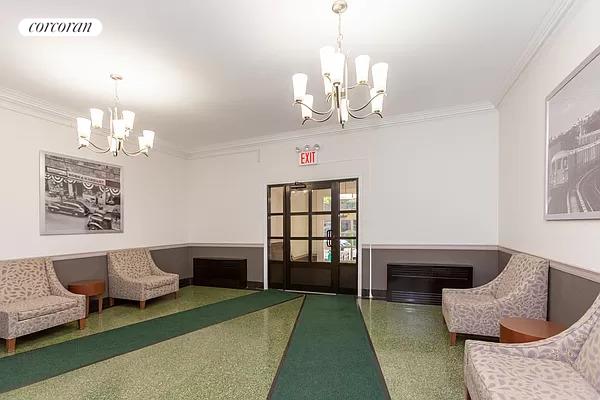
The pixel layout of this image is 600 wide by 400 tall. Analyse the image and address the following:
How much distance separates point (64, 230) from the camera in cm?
460

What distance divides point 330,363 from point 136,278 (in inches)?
148

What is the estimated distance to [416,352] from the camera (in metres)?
3.18

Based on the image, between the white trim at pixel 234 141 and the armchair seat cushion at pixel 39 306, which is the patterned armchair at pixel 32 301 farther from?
the white trim at pixel 234 141

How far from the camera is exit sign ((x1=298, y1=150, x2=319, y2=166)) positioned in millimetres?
5910

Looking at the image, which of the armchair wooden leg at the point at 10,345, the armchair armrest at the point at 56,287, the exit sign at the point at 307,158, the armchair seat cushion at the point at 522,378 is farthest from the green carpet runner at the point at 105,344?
the armchair seat cushion at the point at 522,378

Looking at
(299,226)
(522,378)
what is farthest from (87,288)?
(522,378)

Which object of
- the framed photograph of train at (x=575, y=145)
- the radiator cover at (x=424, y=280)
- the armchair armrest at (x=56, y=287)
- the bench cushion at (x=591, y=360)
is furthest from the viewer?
the radiator cover at (x=424, y=280)

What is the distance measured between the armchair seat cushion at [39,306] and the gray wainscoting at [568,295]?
5049 mm

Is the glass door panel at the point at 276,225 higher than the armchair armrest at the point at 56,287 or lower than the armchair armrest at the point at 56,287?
higher

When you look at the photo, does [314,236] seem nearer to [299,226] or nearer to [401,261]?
[299,226]

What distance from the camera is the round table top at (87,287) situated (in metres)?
4.45

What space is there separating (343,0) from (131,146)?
489cm

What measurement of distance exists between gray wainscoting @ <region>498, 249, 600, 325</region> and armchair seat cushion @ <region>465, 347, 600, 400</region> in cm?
66

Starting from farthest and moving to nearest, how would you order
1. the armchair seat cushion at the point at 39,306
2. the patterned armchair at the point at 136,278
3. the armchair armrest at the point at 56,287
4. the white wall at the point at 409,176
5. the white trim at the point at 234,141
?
the patterned armchair at the point at 136,278 < the white wall at the point at 409,176 < the white trim at the point at 234,141 < the armchair armrest at the point at 56,287 < the armchair seat cushion at the point at 39,306
